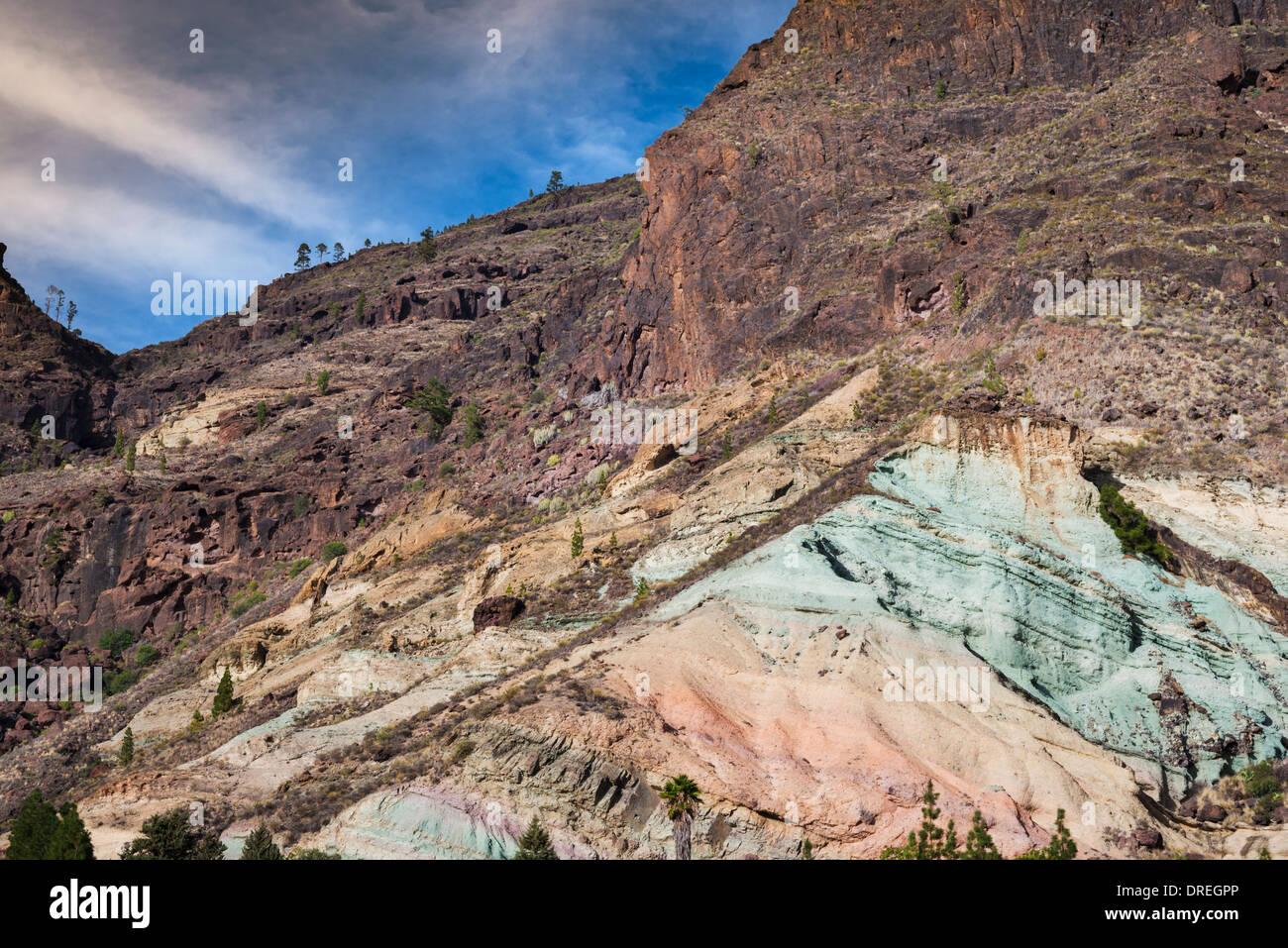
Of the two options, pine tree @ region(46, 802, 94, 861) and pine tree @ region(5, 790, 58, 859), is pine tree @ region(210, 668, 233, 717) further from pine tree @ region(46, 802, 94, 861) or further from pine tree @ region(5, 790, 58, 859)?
pine tree @ region(46, 802, 94, 861)

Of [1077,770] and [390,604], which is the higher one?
Answer: [390,604]

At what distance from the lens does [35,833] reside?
33656mm

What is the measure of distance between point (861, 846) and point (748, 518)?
21633 millimetres

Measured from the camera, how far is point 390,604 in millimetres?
59844

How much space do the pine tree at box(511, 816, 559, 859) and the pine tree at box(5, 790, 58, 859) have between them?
1560 cm

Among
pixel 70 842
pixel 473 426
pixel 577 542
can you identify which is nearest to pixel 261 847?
pixel 70 842

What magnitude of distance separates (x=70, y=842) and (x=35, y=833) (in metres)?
4.75

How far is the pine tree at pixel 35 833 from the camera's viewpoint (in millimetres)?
32562

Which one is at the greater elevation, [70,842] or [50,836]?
[70,842]

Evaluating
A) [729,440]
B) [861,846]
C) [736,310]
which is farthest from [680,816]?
[736,310]

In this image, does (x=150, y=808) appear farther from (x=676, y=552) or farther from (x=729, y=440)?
(x=729, y=440)

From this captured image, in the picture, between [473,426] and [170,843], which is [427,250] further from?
[170,843]

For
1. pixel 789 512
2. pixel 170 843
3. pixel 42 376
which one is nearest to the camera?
pixel 170 843

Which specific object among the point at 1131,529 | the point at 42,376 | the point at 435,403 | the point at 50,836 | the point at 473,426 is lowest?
the point at 50,836
